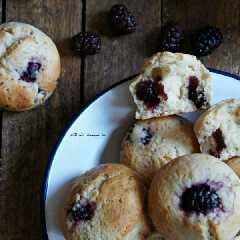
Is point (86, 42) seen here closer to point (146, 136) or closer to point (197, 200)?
point (146, 136)

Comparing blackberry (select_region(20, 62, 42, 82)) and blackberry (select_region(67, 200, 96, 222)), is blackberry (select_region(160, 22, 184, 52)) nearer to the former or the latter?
blackberry (select_region(20, 62, 42, 82))

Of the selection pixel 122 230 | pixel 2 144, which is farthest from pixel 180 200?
pixel 2 144

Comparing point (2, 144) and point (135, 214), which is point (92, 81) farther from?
point (135, 214)

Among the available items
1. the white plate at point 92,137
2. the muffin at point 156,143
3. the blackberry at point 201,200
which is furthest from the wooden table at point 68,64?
the blackberry at point 201,200

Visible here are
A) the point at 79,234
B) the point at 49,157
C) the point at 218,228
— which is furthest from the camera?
the point at 49,157

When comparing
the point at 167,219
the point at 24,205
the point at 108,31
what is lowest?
the point at 24,205

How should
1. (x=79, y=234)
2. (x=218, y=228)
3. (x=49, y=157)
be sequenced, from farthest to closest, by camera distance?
(x=49, y=157)
(x=79, y=234)
(x=218, y=228)
